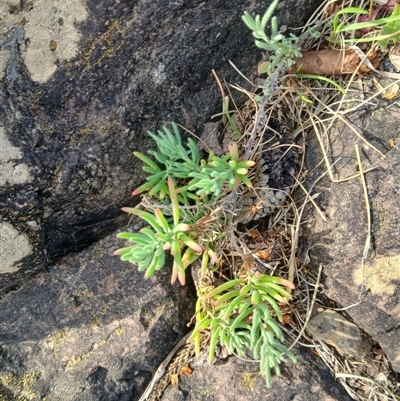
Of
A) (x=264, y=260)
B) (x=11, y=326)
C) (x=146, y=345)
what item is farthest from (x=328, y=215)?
(x=11, y=326)

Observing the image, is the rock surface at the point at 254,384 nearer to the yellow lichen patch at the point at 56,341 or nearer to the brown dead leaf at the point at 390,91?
the yellow lichen patch at the point at 56,341

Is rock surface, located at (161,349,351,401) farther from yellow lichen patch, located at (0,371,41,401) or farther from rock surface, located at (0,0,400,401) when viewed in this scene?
yellow lichen patch, located at (0,371,41,401)

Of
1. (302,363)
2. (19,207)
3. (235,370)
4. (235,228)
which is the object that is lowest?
(302,363)

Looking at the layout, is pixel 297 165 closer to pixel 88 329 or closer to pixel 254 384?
pixel 254 384

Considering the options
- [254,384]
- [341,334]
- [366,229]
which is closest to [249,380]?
[254,384]

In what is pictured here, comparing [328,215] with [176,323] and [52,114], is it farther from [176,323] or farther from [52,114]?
[52,114]

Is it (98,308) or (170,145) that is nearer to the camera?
(170,145)
